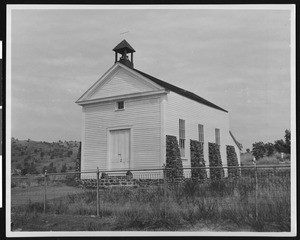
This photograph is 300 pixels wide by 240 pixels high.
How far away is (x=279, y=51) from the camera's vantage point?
1173 centimetres

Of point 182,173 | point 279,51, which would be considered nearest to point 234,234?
point 279,51

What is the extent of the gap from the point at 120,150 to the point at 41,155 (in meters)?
3.49

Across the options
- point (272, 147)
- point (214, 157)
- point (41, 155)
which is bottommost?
point (214, 157)

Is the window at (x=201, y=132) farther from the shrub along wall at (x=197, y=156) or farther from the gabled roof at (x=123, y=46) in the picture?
the gabled roof at (x=123, y=46)

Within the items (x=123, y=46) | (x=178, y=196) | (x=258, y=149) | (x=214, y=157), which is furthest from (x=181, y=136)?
(x=178, y=196)

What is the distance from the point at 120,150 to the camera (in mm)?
17781

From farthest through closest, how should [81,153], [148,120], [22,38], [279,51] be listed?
1. [81,153]
2. [148,120]
3. [22,38]
4. [279,51]

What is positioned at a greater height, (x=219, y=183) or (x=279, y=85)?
(x=279, y=85)

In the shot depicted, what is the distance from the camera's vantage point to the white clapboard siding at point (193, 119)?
58.3 feet

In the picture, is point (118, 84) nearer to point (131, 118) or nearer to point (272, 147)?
point (131, 118)

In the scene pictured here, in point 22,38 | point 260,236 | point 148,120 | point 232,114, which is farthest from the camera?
point 148,120

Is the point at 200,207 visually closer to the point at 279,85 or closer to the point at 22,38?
the point at 279,85

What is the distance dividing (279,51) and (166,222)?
19.8ft

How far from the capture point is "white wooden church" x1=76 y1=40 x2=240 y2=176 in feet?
56.4
